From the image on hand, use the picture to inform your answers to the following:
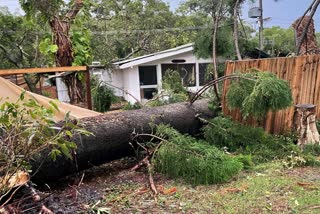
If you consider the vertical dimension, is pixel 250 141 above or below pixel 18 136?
below

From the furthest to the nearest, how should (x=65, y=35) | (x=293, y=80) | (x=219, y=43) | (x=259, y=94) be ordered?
(x=219, y=43) < (x=65, y=35) < (x=293, y=80) < (x=259, y=94)

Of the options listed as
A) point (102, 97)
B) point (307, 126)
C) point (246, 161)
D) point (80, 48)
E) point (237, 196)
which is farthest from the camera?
point (102, 97)

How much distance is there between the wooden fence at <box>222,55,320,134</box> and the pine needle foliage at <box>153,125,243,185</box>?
1.86 m

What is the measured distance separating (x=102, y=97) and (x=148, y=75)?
352cm

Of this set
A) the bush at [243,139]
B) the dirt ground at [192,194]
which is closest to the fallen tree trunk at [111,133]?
the dirt ground at [192,194]

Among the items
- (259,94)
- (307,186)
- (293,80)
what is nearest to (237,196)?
(307,186)

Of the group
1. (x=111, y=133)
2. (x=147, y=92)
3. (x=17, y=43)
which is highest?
(x=17, y=43)

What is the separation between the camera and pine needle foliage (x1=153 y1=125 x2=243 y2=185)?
11.7 ft

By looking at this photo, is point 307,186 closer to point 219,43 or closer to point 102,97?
point 219,43

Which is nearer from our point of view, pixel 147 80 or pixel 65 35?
pixel 65 35

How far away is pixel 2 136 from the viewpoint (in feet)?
7.64

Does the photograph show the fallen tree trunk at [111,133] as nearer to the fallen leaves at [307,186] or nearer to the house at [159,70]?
the fallen leaves at [307,186]

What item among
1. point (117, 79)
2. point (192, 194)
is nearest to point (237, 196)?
point (192, 194)

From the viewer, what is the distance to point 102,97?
1075 centimetres
